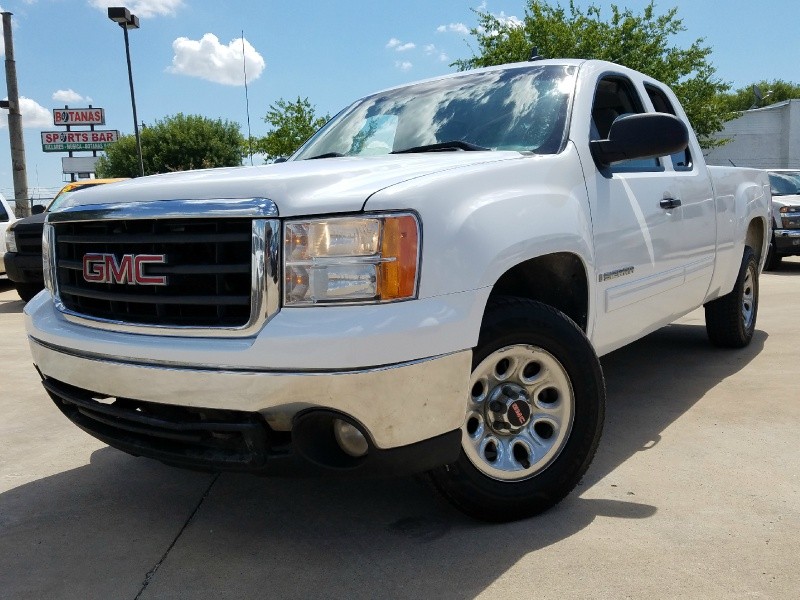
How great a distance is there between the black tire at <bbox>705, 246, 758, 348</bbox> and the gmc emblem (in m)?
4.26

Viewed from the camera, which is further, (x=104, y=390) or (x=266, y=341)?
(x=104, y=390)

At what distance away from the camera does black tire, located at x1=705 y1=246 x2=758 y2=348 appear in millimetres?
5562

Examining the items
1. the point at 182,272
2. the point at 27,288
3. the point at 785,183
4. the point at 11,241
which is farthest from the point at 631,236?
the point at 785,183

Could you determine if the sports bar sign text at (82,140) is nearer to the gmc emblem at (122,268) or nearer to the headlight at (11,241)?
the headlight at (11,241)

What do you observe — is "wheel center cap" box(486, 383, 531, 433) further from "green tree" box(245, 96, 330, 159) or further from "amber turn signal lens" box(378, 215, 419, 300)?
"green tree" box(245, 96, 330, 159)

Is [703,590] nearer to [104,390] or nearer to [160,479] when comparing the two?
[104,390]

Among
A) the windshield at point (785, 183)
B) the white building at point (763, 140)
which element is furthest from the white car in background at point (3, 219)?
the white building at point (763, 140)

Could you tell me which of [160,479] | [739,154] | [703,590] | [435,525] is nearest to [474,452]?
[435,525]

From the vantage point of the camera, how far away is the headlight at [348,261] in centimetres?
238

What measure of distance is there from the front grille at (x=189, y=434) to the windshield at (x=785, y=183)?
1209 cm

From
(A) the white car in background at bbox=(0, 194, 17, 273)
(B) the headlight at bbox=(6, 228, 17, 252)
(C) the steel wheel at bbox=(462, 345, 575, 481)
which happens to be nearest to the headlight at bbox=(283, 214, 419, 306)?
(C) the steel wheel at bbox=(462, 345, 575, 481)

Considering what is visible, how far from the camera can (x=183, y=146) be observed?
47219mm

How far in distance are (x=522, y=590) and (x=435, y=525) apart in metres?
0.55

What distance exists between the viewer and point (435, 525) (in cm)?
290
